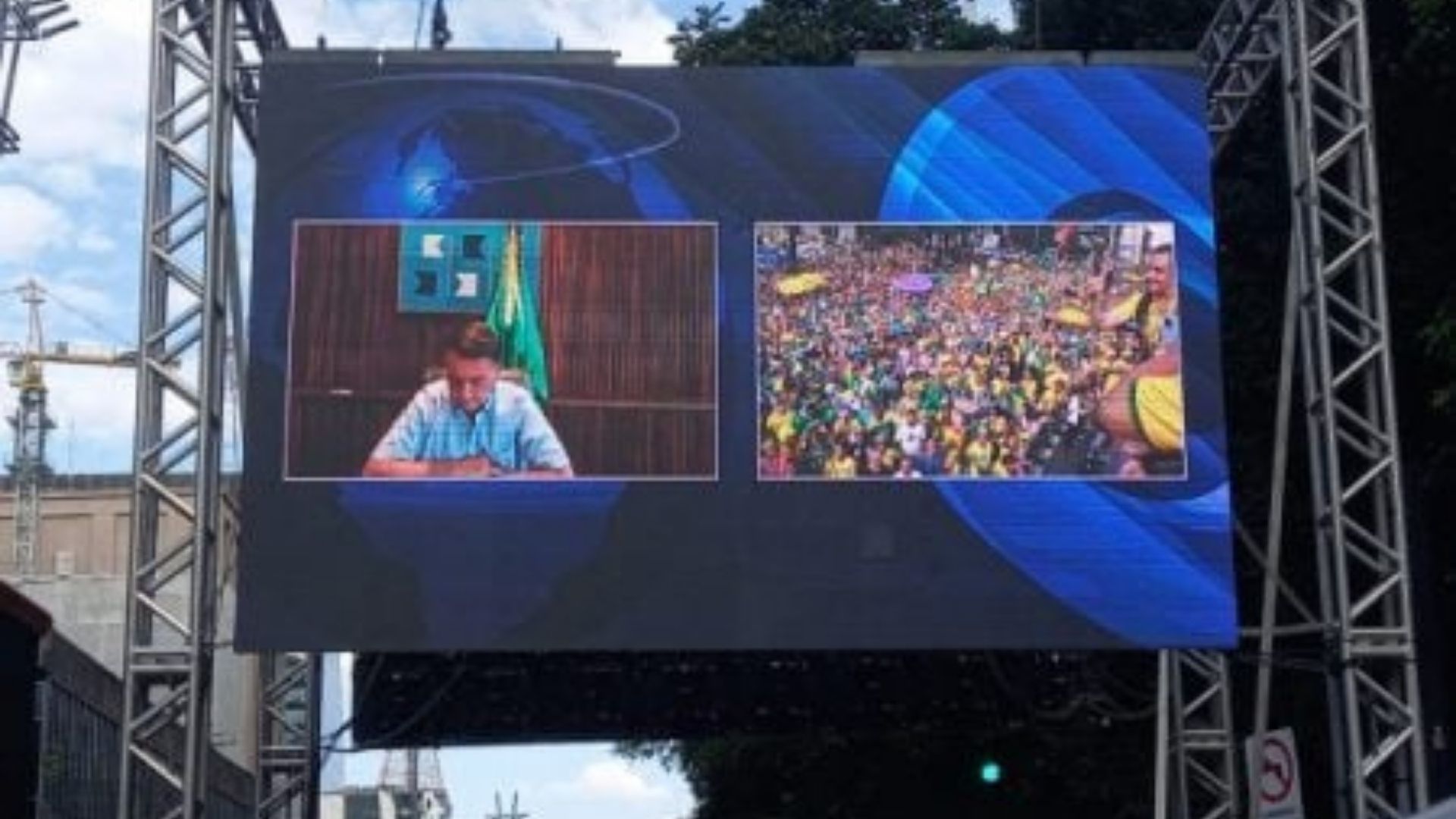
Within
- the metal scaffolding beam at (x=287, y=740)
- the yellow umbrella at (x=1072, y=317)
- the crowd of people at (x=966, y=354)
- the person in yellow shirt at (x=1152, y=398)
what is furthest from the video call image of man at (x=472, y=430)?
the person in yellow shirt at (x=1152, y=398)

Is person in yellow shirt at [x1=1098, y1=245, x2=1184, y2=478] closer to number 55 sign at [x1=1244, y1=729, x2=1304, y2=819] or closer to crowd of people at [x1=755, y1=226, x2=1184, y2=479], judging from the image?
crowd of people at [x1=755, y1=226, x2=1184, y2=479]

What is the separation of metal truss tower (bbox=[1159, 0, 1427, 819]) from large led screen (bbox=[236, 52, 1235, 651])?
0.83 meters

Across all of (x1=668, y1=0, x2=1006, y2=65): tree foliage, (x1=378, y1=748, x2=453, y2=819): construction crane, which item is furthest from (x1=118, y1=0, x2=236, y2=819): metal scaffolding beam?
(x1=378, y1=748, x2=453, y2=819): construction crane

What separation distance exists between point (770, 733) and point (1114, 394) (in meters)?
7.05

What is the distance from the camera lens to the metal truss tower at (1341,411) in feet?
55.9

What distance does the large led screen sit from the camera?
17.3 meters

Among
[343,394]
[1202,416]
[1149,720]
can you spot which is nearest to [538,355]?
[343,394]

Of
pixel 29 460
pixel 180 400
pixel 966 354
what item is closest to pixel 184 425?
pixel 180 400

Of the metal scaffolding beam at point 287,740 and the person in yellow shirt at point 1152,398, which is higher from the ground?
the person in yellow shirt at point 1152,398

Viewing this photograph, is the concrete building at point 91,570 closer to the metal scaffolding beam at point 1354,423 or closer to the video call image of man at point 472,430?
the video call image of man at point 472,430

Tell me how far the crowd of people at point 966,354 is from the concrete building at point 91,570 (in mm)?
32082

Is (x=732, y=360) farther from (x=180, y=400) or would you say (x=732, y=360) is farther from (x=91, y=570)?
(x=91, y=570)

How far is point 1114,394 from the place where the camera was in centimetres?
1780

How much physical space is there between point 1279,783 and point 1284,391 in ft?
14.5
